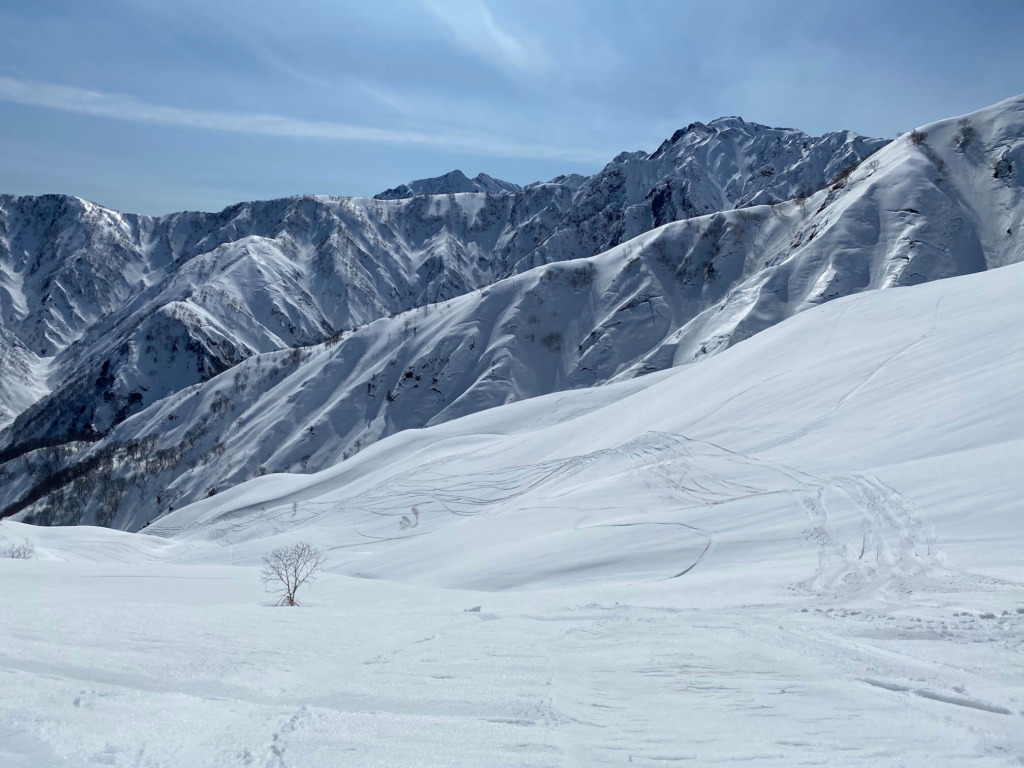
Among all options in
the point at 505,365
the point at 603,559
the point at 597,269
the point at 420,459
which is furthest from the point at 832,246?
the point at 603,559

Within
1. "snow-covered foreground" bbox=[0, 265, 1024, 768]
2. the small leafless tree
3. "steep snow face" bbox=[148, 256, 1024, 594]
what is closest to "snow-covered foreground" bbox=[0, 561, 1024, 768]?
"snow-covered foreground" bbox=[0, 265, 1024, 768]

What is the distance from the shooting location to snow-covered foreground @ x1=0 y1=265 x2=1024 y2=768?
240 inches

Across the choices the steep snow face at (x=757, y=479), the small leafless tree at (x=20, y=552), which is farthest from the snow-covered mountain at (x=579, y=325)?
the small leafless tree at (x=20, y=552)

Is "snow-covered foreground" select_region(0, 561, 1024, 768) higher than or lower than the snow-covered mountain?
lower

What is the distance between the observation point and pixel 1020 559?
1240cm

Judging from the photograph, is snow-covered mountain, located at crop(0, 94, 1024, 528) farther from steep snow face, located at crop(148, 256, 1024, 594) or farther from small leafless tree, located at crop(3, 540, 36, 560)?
small leafless tree, located at crop(3, 540, 36, 560)

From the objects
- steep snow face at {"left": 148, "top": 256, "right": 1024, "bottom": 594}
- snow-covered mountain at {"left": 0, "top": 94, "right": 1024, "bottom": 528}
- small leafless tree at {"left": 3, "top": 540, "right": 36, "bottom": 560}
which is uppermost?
snow-covered mountain at {"left": 0, "top": 94, "right": 1024, "bottom": 528}

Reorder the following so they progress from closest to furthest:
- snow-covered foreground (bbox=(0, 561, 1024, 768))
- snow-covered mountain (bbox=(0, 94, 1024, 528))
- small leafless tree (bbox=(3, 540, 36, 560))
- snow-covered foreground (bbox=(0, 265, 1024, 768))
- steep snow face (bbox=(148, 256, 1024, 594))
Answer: snow-covered foreground (bbox=(0, 561, 1024, 768)) < snow-covered foreground (bbox=(0, 265, 1024, 768)) < steep snow face (bbox=(148, 256, 1024, 594)) < small leafless tree (bbox=(3, 540, 36, 560)) < snow-covered mountain (bbox=(0, 94, 1024, 528))

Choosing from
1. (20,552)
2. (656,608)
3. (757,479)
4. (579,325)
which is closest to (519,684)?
(656,608)

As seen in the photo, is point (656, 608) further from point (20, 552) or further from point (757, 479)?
point (20, 552)

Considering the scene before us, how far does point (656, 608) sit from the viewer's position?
12.2 metres

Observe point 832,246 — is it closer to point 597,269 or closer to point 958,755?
point 597,269

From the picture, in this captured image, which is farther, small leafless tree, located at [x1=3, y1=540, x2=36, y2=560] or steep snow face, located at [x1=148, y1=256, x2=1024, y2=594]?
small leafless tree, located at [x1=3, y1=540, x2=36, y2=560]

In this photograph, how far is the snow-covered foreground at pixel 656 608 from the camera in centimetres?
610
